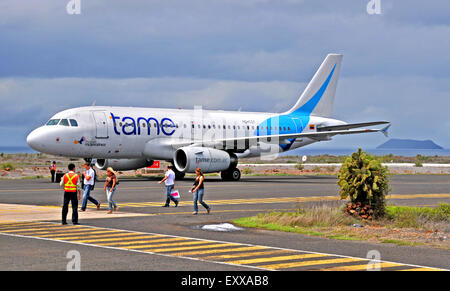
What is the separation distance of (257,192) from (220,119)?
13959 millimetres

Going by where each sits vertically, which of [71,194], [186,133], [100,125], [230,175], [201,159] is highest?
[100,125]

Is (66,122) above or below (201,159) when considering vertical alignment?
above

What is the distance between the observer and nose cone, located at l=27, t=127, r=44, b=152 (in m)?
39.5

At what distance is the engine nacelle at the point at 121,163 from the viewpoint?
150 ft

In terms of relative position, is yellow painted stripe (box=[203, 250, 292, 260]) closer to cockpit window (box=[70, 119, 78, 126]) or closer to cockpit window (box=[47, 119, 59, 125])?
cockpit window (box=[70, 119, 78, 126])

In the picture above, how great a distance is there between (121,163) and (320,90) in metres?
17.4

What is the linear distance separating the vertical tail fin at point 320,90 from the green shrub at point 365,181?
31144 millimetres

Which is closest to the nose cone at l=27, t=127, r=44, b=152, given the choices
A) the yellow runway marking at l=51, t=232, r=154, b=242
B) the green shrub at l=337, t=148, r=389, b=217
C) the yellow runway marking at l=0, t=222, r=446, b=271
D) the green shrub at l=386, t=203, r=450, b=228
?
the yellow runway marking at l=0, t=222, r=446, b=271

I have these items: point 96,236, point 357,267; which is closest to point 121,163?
point 96,236

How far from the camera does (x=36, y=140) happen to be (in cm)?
3947

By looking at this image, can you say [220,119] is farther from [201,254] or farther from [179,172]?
[201,254]

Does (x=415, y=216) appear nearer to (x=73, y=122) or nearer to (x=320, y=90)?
(x=73, y=122)
